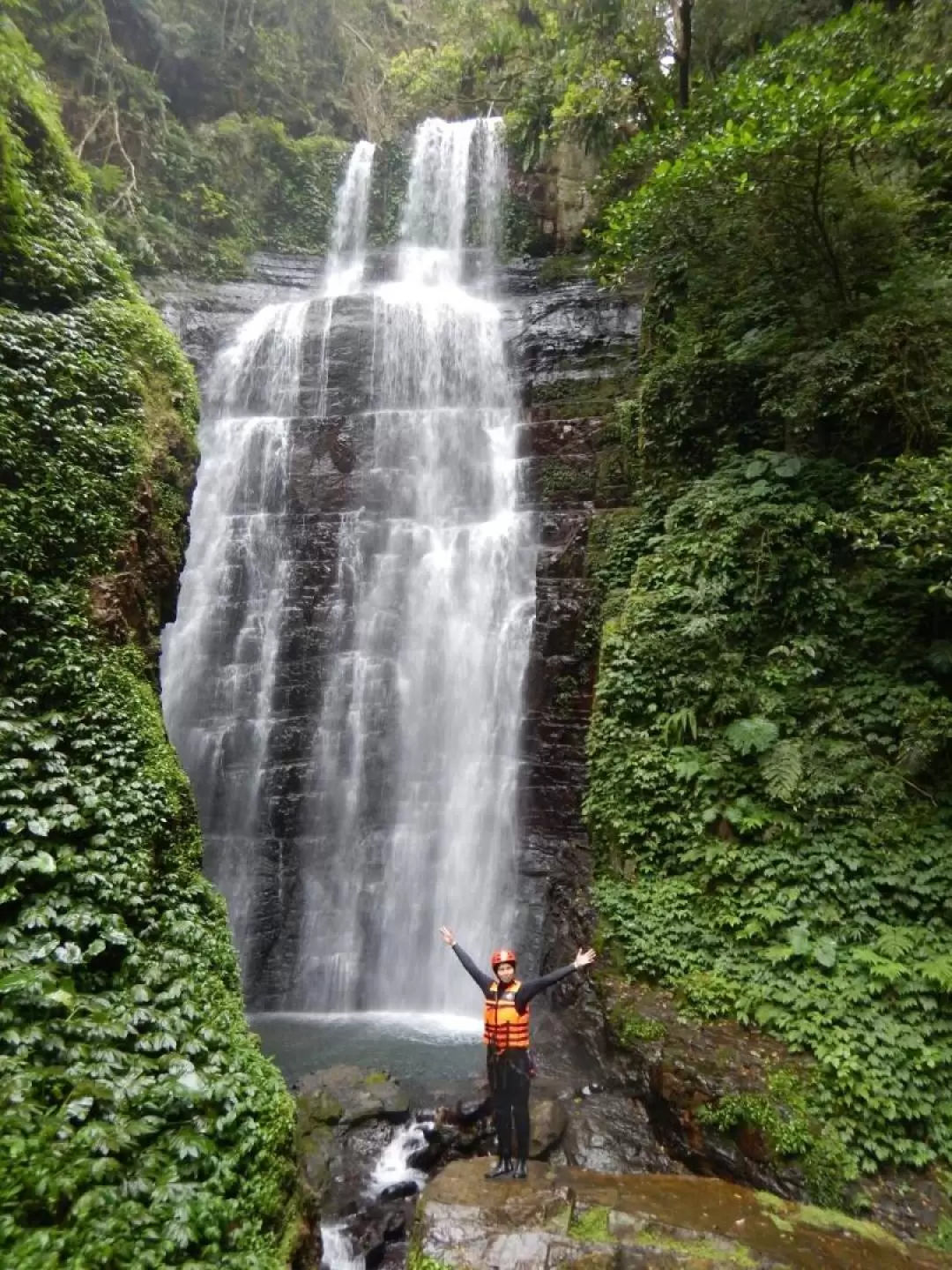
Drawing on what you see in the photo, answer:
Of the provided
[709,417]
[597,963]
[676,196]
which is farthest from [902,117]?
[597,963]

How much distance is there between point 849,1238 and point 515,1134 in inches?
84.6

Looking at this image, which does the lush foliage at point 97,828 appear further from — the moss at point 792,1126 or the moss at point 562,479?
the moss at point 562,479

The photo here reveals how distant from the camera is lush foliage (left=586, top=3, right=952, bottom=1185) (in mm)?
6621

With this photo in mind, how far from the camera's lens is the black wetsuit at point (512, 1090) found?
5289 millimetres

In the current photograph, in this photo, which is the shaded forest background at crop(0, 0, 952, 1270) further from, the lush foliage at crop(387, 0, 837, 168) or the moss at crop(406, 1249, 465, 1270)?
the moss at crop(406, 1249, 465, 1270)

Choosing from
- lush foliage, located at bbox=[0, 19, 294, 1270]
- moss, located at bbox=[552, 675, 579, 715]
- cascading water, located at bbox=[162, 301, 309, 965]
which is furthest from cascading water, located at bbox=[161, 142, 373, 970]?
moss, located at bbox=[552, 675, 579, 715]

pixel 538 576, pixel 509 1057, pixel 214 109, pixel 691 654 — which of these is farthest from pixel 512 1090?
pixel 214 109

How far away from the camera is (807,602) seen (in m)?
8.91

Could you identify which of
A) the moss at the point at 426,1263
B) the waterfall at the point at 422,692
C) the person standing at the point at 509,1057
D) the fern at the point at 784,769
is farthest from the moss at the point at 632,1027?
the waterfall at the point at 422,692

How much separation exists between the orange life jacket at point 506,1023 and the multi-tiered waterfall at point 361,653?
21.5ft

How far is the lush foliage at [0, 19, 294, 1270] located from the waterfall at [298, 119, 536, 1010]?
15.4 feet

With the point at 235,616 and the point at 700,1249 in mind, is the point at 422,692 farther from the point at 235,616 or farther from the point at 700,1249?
the point at 700,1249

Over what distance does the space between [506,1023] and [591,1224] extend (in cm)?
124

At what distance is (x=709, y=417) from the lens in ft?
36.6
